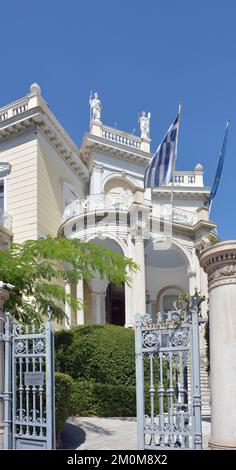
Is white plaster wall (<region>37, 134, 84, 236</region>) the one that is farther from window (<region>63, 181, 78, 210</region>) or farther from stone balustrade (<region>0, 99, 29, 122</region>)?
stone balustrade (<region>0, 99, 29, 122</region>)

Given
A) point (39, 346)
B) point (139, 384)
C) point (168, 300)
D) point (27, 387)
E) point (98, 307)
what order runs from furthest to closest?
point (168, 300), point (98, 307), point (27, 387), point (39, 346), point (139, 384)

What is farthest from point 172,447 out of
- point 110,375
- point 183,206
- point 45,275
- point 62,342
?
point 183,206

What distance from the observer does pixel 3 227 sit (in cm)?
2139

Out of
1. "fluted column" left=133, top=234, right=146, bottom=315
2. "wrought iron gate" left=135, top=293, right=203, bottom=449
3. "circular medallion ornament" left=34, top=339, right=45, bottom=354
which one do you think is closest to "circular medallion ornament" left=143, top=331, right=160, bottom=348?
"wrought iron gate" left=135, top=293, right=203, bottom=449

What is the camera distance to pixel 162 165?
19.0m

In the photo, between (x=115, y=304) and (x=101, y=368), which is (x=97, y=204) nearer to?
(x=115, y=304)

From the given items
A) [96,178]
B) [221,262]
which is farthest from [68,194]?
[221,262]

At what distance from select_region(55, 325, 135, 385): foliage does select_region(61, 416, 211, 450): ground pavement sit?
4.49 ft

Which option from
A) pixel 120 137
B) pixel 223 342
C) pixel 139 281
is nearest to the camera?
pixel 223 342

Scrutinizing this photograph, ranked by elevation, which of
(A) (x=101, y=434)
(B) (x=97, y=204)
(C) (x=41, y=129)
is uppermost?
(C) (x=41, y=129)

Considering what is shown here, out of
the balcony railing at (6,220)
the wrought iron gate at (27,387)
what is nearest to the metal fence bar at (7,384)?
the wrought iron gate at (27,387)

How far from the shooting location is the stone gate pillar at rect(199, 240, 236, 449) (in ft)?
20.7

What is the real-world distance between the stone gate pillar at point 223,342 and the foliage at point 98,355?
8569 millimetres

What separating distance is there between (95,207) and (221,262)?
15.6 m
